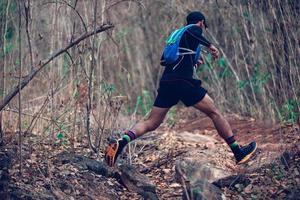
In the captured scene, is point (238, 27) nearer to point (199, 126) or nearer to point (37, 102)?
point (199, 126)

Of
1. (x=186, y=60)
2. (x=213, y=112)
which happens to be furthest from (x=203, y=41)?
(x=213, y=112)

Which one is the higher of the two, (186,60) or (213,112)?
(186,60)

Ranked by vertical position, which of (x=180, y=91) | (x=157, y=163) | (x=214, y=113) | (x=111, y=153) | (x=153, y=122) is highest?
(x=180, y=91)

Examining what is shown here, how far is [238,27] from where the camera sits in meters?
9.79

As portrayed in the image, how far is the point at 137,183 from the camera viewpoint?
18.5 feet

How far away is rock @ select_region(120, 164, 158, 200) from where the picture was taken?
5539mm

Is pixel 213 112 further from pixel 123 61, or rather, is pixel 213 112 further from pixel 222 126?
pixel 123 61

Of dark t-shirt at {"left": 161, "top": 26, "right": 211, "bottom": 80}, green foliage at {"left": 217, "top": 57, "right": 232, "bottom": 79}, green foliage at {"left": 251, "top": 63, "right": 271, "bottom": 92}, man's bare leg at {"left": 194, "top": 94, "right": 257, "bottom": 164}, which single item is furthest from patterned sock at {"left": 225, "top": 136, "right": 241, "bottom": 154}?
green foliage at {"left": 217, "top": 57, "right": 232, "bottom": 79}

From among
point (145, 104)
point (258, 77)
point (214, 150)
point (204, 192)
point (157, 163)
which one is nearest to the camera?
point (204, 192)

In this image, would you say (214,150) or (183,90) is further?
(214,150)

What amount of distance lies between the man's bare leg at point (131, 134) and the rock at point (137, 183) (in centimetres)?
18

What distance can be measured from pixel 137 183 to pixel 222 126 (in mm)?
1076

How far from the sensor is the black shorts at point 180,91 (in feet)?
19.0

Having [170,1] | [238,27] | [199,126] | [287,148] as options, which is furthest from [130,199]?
[170,1]
